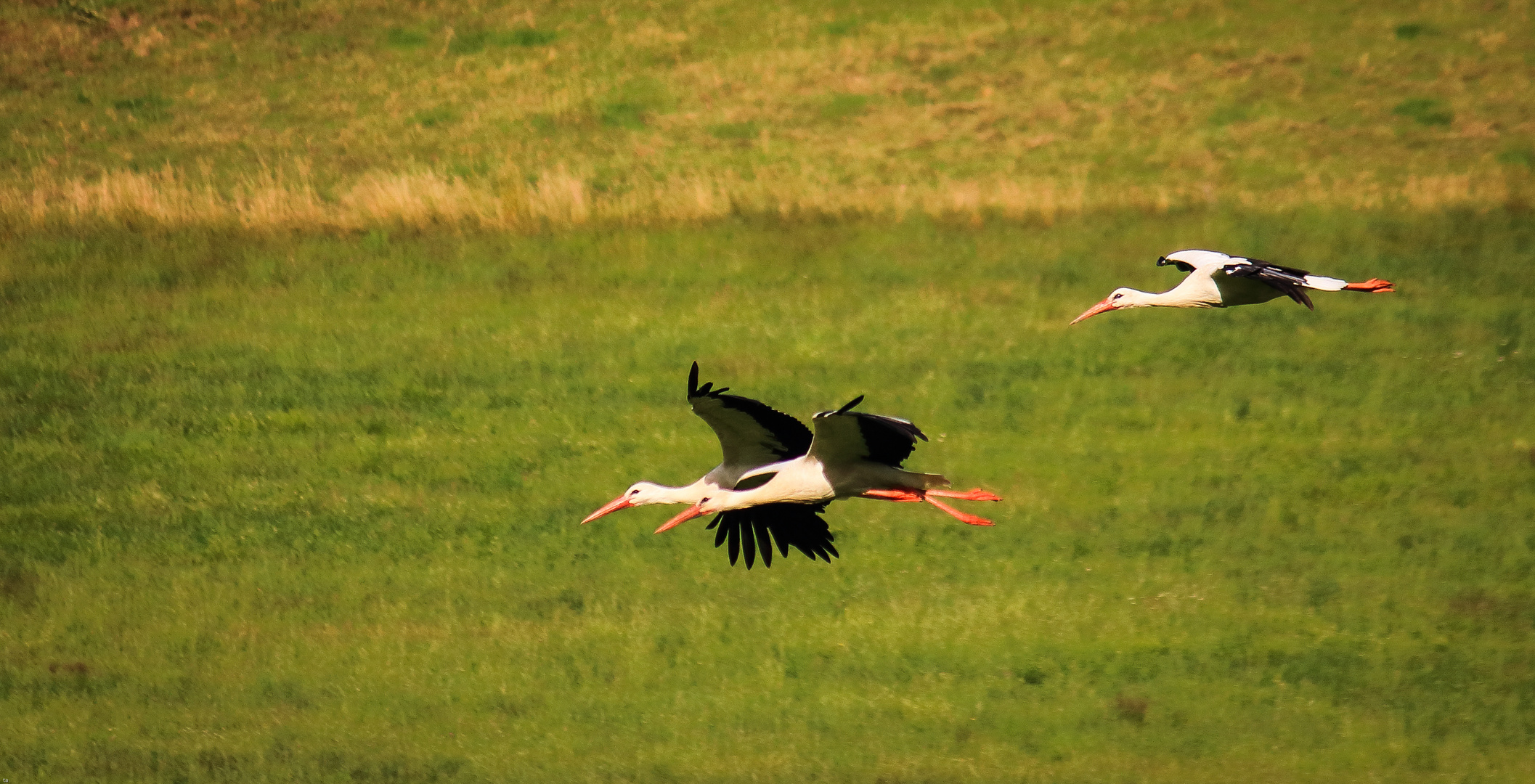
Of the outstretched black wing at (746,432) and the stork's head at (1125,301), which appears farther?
the stork's head at (1125,301)

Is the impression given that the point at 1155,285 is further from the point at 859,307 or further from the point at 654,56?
the point at 654,56

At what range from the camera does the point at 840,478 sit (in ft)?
30.2

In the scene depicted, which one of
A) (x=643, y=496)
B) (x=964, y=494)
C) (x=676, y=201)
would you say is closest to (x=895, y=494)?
(x=964, y=494)

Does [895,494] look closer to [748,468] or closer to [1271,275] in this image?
[748,468]

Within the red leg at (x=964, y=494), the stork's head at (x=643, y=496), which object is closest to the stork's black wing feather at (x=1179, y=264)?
the red leg at (x=964, y=494)

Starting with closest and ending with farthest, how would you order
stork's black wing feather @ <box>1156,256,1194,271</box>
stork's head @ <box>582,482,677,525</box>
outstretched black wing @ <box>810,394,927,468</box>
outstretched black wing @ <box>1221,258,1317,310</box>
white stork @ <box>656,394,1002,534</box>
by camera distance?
1. outstretched black wing @ <box>810,394,927,468</box>
2. white stork @ <box>656,394,1002,534</box>
3. outstretched black wing @ <box>1221,258,1317,310</box>
4. stork's head @ <box>582,482,677,525</box>
5. stork's black wing feather @ <box>1156,256,1194,271</box>

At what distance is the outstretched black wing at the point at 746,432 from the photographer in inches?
348

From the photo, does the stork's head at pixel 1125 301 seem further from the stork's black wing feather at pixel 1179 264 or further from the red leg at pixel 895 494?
the red leg at pixel 895 494

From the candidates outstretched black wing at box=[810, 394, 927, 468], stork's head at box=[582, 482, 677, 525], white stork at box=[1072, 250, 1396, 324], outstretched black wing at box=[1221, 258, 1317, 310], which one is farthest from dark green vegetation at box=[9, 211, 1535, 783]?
outstretched black wing at box=[1221, 258, 1317, 310]

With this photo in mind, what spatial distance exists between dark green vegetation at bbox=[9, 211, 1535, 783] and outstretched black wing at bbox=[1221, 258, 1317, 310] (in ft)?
12.2

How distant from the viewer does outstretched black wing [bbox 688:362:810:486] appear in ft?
29.0

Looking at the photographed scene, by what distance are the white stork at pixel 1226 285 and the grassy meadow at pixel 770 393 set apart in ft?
10.8

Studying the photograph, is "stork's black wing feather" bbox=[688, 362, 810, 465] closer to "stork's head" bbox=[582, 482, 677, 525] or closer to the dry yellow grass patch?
"stork's head" bbox=[582, 482, 677, 525]

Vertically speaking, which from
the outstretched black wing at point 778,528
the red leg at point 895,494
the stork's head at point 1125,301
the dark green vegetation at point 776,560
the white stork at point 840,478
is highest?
the stork's head at point 1125,301
